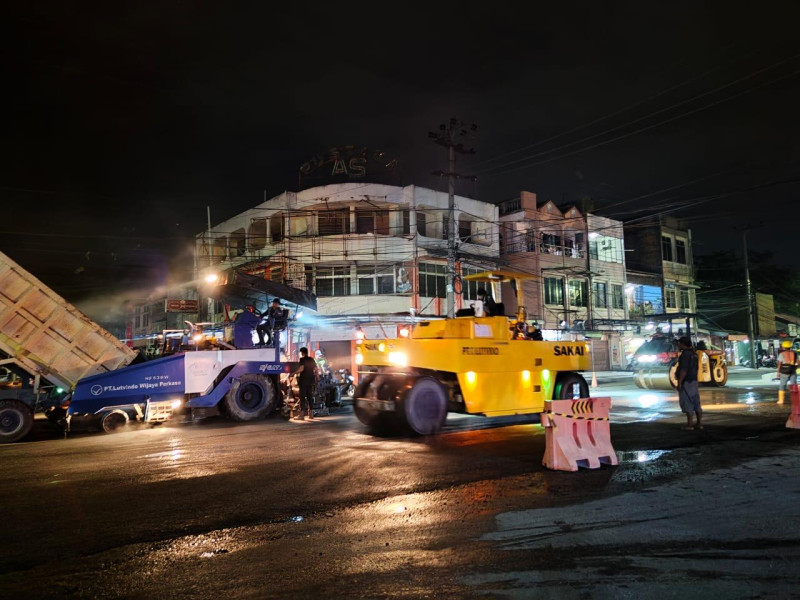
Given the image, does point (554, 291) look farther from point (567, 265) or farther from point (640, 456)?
point (640, 456)

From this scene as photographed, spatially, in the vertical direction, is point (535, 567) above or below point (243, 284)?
below

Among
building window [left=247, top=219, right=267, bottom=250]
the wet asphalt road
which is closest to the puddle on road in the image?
the wet asphalt road

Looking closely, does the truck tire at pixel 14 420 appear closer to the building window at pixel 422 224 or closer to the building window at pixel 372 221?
the building window at pixel 372 221

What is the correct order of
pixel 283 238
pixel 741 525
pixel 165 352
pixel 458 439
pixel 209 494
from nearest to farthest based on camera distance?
pixel 741 525 < pixel 209 494 < pixel 458 439 < pixel 165 352 < pixel 283 238

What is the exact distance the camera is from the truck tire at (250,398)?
13375 millimetres

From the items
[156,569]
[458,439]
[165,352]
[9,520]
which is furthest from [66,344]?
[156,569]

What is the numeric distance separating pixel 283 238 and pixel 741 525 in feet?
95.1

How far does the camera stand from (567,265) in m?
40.3

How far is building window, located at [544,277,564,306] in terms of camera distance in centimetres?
3934

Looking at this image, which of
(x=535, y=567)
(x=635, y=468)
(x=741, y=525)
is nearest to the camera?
(x=535, y=567)

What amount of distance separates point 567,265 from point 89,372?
3396 cm

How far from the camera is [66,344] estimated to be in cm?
1201

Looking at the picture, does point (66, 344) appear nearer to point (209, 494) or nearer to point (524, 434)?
point (209, 494)

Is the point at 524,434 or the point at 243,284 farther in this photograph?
the point at 243,284
